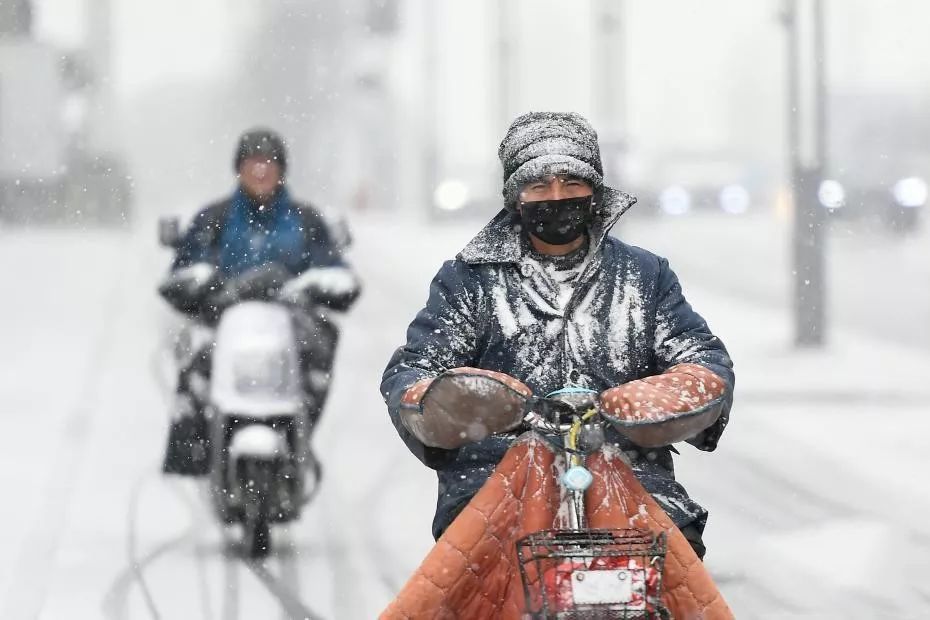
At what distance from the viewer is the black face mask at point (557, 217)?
345 centimetres

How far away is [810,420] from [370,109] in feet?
99.8

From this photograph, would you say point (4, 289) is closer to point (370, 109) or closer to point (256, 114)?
point (370, 109)

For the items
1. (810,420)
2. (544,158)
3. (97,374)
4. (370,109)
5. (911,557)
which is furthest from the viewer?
(370,109)

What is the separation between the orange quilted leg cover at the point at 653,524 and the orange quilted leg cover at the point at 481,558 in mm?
90

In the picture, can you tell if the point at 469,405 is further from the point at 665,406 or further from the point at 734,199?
the point at 734,199

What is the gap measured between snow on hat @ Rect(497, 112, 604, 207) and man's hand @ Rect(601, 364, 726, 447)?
489mm

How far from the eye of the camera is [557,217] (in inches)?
136

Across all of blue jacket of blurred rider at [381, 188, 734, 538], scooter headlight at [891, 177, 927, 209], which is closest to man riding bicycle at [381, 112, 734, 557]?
blue jacket of blurred rider at [381, 188, 734, 538]

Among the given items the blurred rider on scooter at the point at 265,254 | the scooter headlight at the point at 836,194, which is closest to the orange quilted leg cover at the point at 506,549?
the blurred rider on scooter at the point at 265,254

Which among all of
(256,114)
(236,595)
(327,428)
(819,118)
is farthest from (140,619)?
(256,114)

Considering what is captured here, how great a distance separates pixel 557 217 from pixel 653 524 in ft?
2.22

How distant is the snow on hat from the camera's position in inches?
135

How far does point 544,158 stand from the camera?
11.2ft

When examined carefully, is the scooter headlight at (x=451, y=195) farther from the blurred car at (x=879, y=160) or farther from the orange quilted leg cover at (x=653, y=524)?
the orange quilted leg cover at (x=653, y=524)
